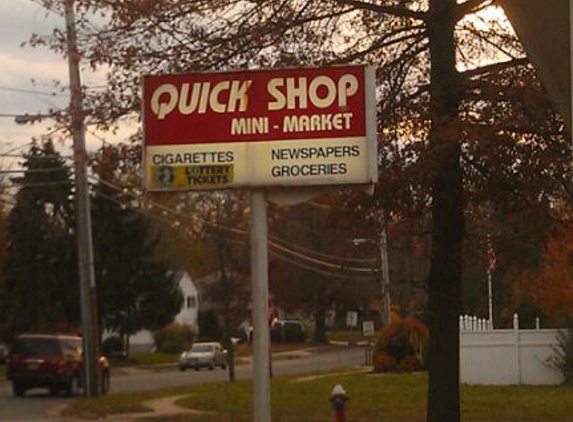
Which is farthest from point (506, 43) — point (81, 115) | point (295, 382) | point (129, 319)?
point (129, 319)

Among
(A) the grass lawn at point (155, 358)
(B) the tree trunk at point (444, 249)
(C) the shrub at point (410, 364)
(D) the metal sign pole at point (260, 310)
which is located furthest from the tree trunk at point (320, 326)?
(D) the metal sign pole at point (260, 310)

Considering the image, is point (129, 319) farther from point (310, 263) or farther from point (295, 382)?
point (295, 382)

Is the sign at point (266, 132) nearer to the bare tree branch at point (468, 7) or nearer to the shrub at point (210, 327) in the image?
the bare tree branch at point (468, 7)

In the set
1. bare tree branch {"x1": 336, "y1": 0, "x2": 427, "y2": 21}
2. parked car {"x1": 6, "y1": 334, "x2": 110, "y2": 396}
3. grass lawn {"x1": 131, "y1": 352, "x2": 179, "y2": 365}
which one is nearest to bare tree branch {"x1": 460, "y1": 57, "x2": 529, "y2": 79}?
bare tree branch {"x1": 336, "y1": 0, "x2": 427, "y2": 21}

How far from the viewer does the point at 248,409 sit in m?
26.2

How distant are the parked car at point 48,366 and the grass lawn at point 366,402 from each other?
103 inches

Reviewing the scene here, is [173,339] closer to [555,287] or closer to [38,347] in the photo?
[38,347]

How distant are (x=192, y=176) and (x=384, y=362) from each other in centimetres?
3405

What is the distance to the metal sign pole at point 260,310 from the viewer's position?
1059 cm

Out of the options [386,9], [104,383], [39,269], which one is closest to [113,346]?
[39,269]

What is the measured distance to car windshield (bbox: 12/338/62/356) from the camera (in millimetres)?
35594

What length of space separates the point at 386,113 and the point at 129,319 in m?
53.3

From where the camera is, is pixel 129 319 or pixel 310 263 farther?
pixel 310 263

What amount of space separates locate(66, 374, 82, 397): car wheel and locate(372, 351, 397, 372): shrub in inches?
474
